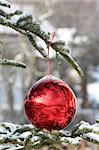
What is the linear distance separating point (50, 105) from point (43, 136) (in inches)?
2.5

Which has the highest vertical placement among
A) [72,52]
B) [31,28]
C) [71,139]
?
[72,52]

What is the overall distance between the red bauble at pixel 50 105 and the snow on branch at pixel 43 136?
0.05 feet

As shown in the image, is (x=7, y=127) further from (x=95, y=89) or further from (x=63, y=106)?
(x=95, y=89)

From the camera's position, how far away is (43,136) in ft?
2.14

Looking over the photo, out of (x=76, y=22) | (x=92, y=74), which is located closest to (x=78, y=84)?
(x=92, y=74)

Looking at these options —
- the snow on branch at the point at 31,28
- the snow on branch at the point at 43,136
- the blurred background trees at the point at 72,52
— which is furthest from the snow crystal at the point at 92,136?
the blurred background trees at the point at 72,52

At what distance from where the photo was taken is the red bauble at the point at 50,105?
694 millimetres

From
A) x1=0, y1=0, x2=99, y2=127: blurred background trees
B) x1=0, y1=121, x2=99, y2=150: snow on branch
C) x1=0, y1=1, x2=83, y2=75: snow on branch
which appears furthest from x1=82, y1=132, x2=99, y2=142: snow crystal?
x1=0, y1=0, x2=99, y2=127: blurred background trees

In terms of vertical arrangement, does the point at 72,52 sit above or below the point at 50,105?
above

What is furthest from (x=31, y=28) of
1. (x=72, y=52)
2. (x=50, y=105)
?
(x=72, y=52)

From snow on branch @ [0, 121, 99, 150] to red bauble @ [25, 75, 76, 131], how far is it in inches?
0.6

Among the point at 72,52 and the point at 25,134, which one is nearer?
the point at 25,134

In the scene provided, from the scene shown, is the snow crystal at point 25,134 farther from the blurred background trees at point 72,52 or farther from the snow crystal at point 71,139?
the blurred background trees at point 72,52

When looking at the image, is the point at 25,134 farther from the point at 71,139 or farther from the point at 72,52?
the point at 72,52
